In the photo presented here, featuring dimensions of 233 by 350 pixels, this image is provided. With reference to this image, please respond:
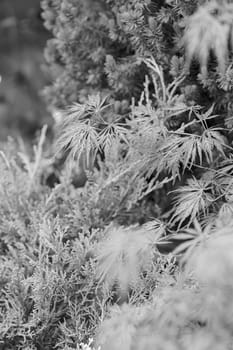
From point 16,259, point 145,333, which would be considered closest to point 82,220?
point 16,259

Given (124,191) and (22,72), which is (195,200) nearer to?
(124,191)

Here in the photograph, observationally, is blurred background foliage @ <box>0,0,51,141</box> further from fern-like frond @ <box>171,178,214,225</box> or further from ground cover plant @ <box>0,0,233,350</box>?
fern-like frond @ <box>171,178,214,225</box>

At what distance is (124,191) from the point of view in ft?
6.45

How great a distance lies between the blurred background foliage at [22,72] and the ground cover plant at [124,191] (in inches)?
45.7

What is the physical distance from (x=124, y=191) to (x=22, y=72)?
1.70 metres

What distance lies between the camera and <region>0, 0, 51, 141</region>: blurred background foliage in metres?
3.36

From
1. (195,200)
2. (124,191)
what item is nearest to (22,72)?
(124,191)

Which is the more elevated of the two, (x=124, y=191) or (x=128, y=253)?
(x=128, y=253)

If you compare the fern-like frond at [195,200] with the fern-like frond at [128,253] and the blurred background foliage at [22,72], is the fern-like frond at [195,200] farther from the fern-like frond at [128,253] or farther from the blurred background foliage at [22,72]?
the blurred background foliage at [22,72]

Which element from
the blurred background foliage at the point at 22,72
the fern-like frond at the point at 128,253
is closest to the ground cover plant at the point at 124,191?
the fern-like frond at the point at 128,253

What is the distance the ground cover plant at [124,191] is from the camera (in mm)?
1264

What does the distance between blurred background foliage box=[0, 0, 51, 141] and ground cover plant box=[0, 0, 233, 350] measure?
1.16 meters

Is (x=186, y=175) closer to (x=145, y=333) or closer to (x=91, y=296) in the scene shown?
(x=91, y=296)

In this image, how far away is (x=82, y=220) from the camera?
75.1 inches
